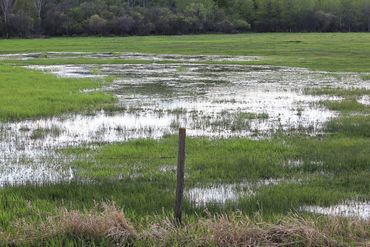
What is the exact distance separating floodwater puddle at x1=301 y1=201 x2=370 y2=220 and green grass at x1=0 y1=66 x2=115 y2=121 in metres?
12.0

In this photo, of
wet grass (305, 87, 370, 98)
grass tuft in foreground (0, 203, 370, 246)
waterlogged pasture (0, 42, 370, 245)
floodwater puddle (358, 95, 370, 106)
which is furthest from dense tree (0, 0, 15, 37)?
grass tuft in foreground (0, 203, 370, 246)

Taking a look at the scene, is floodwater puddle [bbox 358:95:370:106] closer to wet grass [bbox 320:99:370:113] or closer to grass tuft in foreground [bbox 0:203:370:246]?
wet grass [bbox 320:99:370:113]

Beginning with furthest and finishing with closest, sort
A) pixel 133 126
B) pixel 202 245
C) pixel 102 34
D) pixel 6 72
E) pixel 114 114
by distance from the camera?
1. pixel 102 34
2. pixel 6 72
3. pixel 114 114
4. pixel 133 126
5. pixel 202 245

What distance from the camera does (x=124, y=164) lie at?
11.9 m

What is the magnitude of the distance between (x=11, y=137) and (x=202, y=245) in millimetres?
9655

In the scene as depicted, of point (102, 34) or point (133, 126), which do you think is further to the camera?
point (102, 34)

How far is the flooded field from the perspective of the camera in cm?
1146

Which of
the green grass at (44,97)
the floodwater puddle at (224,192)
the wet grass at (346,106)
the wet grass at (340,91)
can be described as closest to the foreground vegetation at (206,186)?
the floodwater puddle at (224,192)

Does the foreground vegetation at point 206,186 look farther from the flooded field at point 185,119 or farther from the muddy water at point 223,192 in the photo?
the flooded field at point 185,119

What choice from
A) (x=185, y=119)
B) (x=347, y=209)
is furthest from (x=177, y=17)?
(x=347, y=209)

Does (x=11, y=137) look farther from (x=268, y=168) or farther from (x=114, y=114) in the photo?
(x=268, y=168)

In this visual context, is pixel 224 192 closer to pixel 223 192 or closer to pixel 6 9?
pixel 223 192

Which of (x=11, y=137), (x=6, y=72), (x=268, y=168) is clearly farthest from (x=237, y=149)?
(x=6, y=72)

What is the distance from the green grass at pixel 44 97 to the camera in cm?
1898
